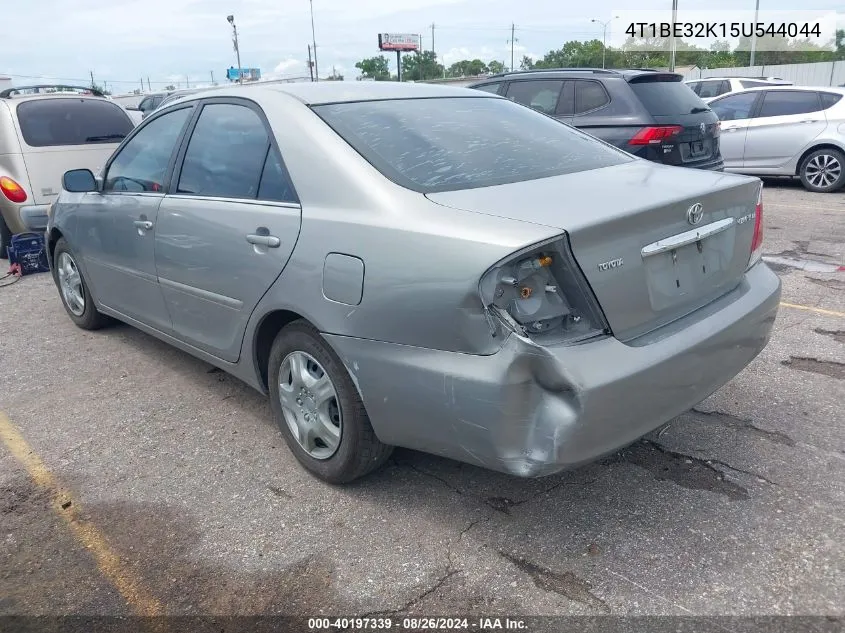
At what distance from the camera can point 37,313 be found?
5.95 metres

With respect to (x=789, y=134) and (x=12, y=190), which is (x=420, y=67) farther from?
(x=12, y=190)

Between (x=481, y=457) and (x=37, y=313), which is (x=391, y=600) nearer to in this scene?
(x=481, y=457)

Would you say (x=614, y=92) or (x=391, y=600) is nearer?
(x=391, y=600)

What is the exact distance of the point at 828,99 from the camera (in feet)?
Answer: 34.7

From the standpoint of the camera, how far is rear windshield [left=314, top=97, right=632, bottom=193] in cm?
284

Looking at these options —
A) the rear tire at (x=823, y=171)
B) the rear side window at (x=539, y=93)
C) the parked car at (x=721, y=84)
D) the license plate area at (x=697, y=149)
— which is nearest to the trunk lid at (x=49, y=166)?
the rear side window at (x=539, y=93)

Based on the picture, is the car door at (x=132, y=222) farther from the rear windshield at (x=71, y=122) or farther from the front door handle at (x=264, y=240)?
the rear windshield at (x=71, y=122)

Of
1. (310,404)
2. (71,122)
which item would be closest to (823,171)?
(71,122)

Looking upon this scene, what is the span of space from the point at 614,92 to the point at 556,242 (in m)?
5.88

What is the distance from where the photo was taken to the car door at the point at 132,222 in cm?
395

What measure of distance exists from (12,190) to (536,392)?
6798 mm

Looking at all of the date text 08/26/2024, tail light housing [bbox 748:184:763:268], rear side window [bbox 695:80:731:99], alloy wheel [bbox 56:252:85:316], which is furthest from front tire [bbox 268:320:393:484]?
rear side window [bbox 695:80:731:99]

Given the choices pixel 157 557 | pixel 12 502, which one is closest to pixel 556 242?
pixel 157 557

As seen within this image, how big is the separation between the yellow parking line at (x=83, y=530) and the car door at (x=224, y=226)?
3.00 ft
